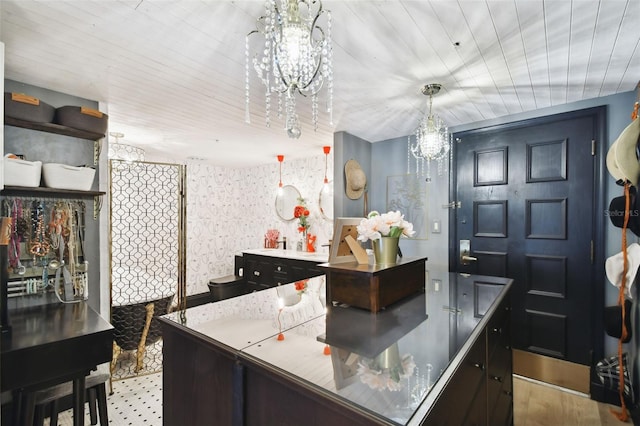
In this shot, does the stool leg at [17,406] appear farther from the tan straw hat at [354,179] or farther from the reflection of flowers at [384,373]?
the tan straw hat at [354,179]

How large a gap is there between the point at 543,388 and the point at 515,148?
80.6 inches

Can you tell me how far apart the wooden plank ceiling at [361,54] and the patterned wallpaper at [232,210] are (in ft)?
6.08

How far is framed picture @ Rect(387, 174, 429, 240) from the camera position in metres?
3.25

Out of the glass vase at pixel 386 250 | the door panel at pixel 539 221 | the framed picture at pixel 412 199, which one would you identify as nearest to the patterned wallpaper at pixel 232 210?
the framed picture at pixel 412 199

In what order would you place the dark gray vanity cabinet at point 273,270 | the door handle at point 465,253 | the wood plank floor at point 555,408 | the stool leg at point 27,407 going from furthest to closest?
the dark gray vanity cabinet at point 273,270
the door handle at point 465,253
the wood plank floor at point 555,408
the stool leg at point 27,407

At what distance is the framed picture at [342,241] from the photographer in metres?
1.53

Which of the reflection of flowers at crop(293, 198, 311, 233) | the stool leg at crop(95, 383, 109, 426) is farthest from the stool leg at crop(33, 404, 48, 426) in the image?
the reflection of flowers at crop(293, 198, 311, 233)

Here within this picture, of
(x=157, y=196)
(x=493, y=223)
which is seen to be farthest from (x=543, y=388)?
(x=157, y=196)

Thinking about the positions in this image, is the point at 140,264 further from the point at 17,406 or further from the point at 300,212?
the point at 17,406

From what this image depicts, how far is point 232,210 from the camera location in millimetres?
5430

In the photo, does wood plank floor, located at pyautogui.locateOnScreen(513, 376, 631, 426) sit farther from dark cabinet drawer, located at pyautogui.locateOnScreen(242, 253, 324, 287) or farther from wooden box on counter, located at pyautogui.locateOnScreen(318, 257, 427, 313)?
dark cabinet drawer, located at pyautogui.locateOnScreen(242, 253, 324, 287)

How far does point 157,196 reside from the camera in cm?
406

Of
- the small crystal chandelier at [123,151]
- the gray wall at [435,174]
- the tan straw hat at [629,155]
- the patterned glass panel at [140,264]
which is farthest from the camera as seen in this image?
the small crystal chandelier at [123,151]

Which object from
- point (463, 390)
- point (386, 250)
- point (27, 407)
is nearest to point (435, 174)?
point (386, 250)
